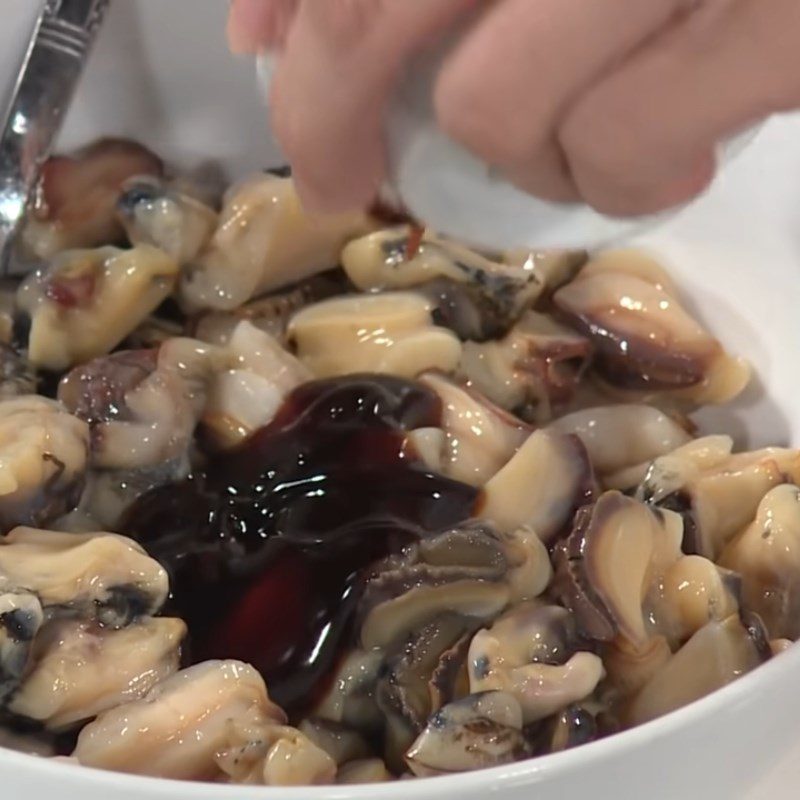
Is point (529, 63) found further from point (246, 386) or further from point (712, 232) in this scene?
point (712, 232)

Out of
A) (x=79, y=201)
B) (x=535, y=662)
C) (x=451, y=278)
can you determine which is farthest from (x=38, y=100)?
(x=535, y=662)

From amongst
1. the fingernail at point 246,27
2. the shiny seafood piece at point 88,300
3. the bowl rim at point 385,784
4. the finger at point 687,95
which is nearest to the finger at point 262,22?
the fingernail at point 246,27

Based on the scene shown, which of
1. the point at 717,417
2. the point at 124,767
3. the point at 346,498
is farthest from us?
the point at 717,417

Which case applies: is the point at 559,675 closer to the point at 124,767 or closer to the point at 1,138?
the point at 124,767

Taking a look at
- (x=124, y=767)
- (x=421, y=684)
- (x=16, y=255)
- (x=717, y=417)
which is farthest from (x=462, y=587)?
(x=16, y=255)

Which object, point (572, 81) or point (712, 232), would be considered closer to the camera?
point (572, 81)

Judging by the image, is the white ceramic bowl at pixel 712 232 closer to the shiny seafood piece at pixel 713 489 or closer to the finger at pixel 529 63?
the shiny seafood piece at pixel 713 489

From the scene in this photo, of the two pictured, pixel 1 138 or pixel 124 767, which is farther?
pixel 1 138

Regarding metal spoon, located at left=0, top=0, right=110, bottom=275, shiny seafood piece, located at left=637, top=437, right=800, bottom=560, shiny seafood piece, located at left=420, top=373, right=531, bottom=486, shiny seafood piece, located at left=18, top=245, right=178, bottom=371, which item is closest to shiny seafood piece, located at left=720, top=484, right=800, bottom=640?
shiny seafood piece, located at left=637, top=437, right=800, bottom=560
